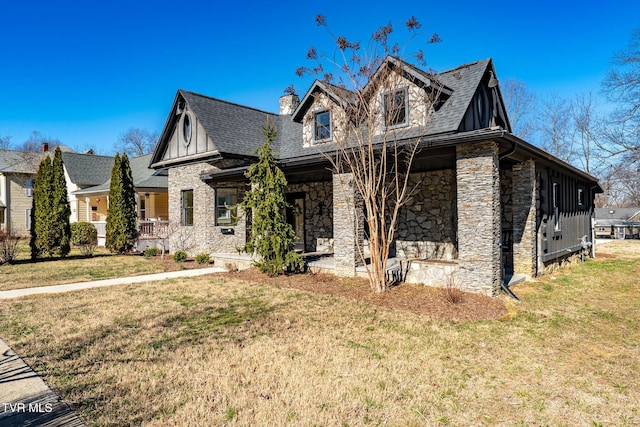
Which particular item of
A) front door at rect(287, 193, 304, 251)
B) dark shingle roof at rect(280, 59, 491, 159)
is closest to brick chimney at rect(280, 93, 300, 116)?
front door at rect(287, 193, 304, 251)

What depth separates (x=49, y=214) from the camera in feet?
48.6

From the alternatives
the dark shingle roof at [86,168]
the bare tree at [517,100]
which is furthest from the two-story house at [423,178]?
the bare tree at [517,100]

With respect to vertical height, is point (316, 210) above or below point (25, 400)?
above

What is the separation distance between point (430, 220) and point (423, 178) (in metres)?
1.30

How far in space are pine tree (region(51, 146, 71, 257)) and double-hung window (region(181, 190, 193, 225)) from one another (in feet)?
14.8

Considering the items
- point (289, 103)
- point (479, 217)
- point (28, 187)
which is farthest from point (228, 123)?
point (28, 187)

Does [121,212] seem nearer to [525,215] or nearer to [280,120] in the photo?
[280,120]

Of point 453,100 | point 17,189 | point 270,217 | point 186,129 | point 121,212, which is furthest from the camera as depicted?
point 17,189

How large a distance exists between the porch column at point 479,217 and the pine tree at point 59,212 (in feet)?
48.8

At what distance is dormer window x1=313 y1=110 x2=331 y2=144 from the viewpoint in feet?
42.1

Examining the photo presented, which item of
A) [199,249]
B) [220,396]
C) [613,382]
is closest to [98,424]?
[220,396]

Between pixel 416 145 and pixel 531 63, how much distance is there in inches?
714

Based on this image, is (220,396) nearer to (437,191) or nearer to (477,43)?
(437,191)

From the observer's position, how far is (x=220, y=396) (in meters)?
3.59
